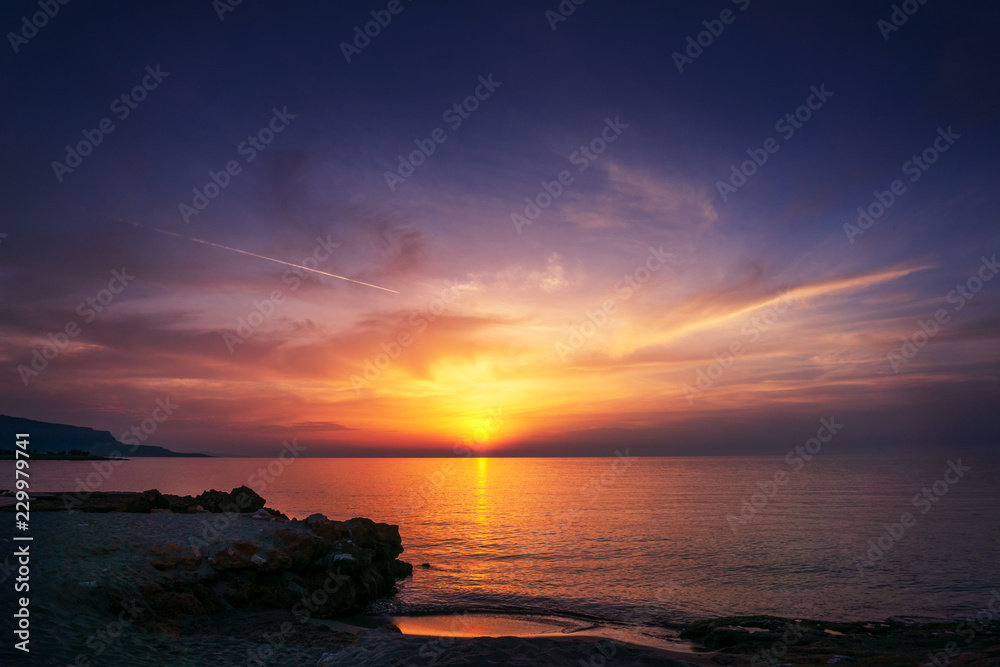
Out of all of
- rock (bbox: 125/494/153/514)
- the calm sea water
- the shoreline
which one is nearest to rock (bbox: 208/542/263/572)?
the shoreline

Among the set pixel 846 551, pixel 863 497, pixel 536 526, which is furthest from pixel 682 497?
pixel 846 551

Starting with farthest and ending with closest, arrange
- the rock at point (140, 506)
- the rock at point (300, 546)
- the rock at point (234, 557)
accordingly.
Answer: the rock at point (140, 506), the rock at point (300, 546), the rock at point (234, 557)

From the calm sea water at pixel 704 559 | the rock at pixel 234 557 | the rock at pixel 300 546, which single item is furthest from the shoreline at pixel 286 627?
the calm sea water at pixel 704 559

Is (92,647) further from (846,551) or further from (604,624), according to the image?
(846,551)

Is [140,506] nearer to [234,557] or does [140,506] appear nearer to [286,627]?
[234,557]

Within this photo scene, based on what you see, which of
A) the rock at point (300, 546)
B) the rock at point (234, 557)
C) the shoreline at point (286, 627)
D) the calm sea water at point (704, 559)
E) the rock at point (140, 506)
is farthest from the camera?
the rock at point (140, 506)

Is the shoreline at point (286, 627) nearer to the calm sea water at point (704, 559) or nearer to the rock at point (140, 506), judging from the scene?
the calm sea water at point (704, 559)

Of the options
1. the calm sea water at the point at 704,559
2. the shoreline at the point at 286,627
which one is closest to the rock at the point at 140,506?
the shoreline at the point at 286,627

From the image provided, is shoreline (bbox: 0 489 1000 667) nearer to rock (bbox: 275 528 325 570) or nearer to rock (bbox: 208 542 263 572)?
rock (bbox: 208 542 263 572)

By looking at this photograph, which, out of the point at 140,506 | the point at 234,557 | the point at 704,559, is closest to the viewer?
the point at 234,557

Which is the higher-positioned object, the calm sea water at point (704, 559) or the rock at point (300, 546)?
the rock at point (300, 546)

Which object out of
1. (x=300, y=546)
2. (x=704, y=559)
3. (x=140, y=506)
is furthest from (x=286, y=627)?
(x=704, y=559)

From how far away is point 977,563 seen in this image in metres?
30.0

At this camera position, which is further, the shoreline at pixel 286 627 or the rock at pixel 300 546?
the rock at pixel 300 546
